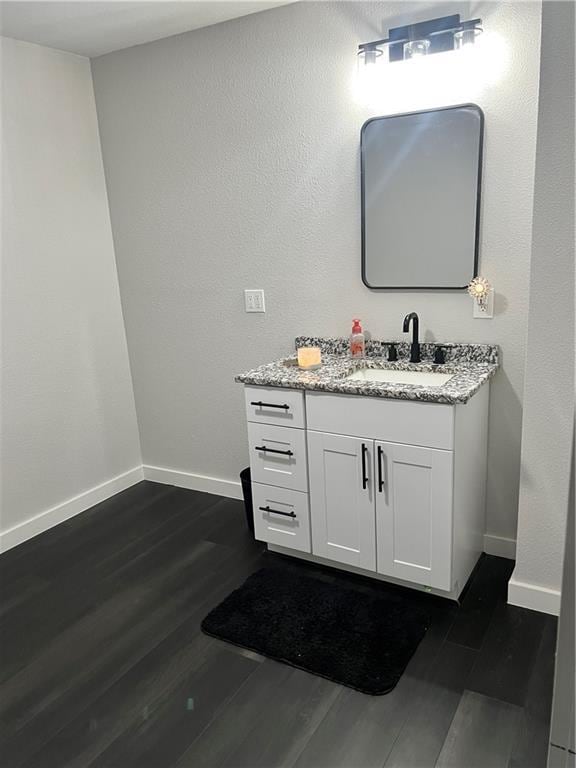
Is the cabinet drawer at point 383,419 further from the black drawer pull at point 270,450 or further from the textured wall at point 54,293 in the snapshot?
the textured wall at point 54,293

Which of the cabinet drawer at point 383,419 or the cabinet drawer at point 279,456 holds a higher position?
the cabinet drawer at point 383,419

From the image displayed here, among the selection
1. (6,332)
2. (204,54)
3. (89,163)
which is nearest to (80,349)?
(6,332)

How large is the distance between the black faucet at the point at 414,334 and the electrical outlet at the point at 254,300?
80cm

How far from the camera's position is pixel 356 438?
2.37 metres

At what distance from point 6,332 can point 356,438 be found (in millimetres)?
1807

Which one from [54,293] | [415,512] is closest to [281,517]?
[415,512]

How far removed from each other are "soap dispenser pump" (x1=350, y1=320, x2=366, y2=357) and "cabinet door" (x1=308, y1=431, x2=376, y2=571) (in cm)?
48

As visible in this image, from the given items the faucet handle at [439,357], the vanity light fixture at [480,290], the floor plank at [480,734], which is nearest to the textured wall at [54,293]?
the faucet handle at [439,357]

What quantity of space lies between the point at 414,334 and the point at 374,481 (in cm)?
66

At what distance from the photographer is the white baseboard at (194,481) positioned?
3.43 meters

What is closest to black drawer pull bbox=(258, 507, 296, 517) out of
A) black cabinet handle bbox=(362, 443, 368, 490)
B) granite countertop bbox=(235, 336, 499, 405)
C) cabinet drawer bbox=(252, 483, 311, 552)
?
cabinet drawer bbox=(252, 483, 311, 552)

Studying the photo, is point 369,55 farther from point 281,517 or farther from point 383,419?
point 281,517

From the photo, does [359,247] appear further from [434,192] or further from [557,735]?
[557,735]

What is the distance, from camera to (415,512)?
2307mm
